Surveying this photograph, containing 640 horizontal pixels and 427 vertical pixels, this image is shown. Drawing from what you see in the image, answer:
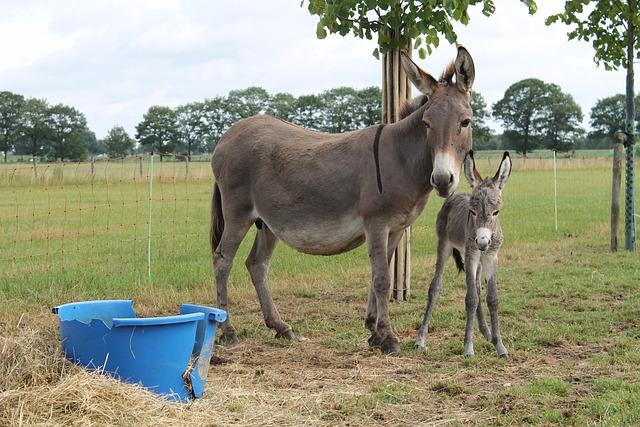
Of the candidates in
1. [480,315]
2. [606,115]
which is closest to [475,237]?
[480,315]

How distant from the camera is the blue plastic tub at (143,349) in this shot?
14.6 feet

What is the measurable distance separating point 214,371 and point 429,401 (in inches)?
73.0

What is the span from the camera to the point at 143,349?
4480 millimetres

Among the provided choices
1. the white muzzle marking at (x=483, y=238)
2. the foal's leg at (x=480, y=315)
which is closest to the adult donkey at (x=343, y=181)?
the white muzzle marking at (x=483, y=238)

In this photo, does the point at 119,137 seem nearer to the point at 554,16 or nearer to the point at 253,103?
the point at 253,103

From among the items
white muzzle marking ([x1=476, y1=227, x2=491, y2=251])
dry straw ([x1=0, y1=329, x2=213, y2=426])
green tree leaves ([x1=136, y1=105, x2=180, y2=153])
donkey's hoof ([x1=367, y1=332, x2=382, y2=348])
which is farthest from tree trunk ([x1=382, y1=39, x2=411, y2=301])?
green tree leaves ([x1=136, y1=105, x2=180, y2=153])

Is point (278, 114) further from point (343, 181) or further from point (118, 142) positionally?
point (343, 181)

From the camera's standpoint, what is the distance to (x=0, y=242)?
517 inches

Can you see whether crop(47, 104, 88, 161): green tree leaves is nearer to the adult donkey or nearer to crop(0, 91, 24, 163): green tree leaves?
crop(0, 91, 24, 163): green tree leaves

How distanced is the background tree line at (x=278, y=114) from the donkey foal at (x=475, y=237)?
45.9 m

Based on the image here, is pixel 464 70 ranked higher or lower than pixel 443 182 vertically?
higher

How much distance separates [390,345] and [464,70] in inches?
99.0

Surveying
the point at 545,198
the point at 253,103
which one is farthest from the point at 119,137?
the point at 545,198

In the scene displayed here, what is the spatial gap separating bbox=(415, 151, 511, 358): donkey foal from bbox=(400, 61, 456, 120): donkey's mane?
0.77 m
